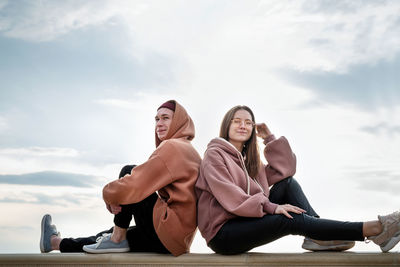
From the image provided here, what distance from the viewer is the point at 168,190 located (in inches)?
127

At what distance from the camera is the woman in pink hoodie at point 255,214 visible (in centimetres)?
296

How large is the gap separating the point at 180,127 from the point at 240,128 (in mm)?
450

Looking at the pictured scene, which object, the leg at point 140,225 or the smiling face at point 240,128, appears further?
the smiling face at point 240,128

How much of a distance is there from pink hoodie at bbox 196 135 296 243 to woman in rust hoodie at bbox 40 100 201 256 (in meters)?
0.11

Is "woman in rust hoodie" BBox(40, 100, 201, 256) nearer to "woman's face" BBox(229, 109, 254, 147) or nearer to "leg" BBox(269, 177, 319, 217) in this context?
"woman's face" BBox(229, 109, 254, 147)

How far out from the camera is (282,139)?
370 cm

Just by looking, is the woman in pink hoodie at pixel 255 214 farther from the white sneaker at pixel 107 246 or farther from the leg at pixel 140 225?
the white sneaker at pixel 107 246

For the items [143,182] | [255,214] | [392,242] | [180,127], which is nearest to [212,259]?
[255,214]

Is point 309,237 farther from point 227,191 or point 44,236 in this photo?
point 44,236

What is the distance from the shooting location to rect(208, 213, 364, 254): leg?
2.96 meters

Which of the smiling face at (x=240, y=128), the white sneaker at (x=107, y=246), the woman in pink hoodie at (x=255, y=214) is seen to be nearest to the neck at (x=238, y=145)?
the smiling face at (x=240, y=128)

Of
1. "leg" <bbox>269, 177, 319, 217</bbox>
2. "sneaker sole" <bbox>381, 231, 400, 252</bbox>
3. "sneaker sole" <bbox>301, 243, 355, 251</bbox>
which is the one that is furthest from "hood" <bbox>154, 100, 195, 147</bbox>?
"sneaker sole" <bbox>381, 231, 400, 252</bbox>

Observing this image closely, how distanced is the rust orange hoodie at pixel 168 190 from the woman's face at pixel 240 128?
428 millimetres

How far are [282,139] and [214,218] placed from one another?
0.98 metres
